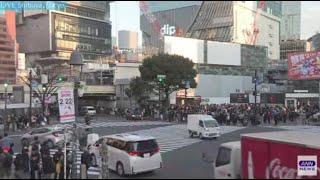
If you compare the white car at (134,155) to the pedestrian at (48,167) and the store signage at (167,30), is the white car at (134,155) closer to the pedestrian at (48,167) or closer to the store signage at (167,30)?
the pedestrian at (48,167)

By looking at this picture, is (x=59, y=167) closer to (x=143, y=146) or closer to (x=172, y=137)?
(x=143, y=146)

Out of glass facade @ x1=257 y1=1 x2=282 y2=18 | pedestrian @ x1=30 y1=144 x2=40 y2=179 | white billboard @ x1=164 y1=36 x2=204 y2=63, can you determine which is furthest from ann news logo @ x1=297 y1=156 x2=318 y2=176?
glass facade @ x1=257 y1=1 x2=282 y2=18

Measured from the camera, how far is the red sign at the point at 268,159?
14.3 meters

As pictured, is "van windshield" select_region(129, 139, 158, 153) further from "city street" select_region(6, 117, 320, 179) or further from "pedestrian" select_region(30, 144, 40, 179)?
"pedestrian" select_region(30, 144, 40, 179)

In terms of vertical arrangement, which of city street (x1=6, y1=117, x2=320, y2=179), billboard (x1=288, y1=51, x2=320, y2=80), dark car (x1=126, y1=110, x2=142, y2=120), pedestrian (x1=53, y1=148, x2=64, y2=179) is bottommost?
dark car (x1=126, y1=110, x2=142, y2=120)

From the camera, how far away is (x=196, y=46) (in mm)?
120625

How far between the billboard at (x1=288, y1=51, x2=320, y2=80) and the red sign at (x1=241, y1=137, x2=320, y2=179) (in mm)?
53797

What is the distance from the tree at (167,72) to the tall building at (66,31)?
62.0 meters

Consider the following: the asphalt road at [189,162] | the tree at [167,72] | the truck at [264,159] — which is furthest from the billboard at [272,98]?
the truck at [264,159]

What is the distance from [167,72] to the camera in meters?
77.8

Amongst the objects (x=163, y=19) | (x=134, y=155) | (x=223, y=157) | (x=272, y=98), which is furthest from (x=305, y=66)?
(x=163, y=19)

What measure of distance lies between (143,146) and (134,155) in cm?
60

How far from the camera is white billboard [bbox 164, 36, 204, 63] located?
115 m

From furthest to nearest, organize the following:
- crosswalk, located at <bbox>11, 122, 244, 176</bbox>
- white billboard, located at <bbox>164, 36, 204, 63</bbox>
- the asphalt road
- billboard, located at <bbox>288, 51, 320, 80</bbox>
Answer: white billboard, located at <bbox>164, 36, 204, 63</bbox>
billboard, located at <bbox>288, 51, 320, 80</bbox>
crosswalk, located at <bbox>11, 122, 244, 176</bbox>
the asphalt road
